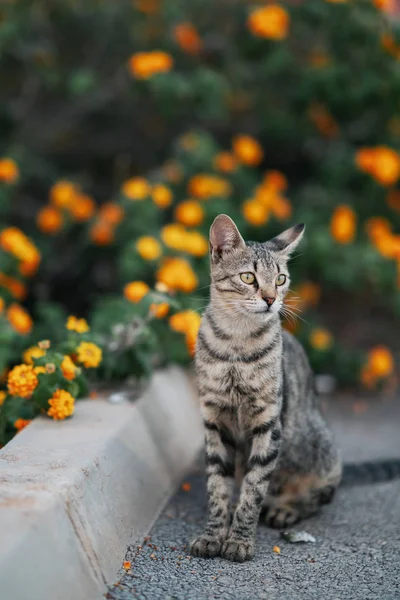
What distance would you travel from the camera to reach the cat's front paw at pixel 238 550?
10.2ft

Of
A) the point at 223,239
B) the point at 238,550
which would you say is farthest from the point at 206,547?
the point at 223,239

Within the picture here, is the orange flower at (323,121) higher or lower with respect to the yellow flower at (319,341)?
higher

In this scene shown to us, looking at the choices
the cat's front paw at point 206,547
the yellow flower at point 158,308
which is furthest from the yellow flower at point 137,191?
the cat's front paw at point 206,547

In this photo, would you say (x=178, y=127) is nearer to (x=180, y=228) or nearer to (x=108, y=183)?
(x=108, y=183)

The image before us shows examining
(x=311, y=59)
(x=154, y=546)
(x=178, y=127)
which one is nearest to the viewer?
(x=154, y=546)

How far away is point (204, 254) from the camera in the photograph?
5.31m

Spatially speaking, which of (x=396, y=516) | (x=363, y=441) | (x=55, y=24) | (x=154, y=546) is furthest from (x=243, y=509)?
(x=55, y=24)

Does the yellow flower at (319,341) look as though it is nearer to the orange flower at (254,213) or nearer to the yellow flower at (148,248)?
the orange flower at (254,213)

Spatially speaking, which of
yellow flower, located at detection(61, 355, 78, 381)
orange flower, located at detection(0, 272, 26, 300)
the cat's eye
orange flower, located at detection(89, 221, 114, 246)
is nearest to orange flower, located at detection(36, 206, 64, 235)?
orange flower, located at detection(89, 221, 114, 246)

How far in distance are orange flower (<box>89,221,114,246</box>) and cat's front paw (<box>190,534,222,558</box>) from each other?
2.87 m

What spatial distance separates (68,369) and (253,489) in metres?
1.01

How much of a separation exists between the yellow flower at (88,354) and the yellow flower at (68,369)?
0.51 ft

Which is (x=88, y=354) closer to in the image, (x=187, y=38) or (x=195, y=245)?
(x=195, y=245)

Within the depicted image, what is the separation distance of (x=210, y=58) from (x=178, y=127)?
0.68 meters
